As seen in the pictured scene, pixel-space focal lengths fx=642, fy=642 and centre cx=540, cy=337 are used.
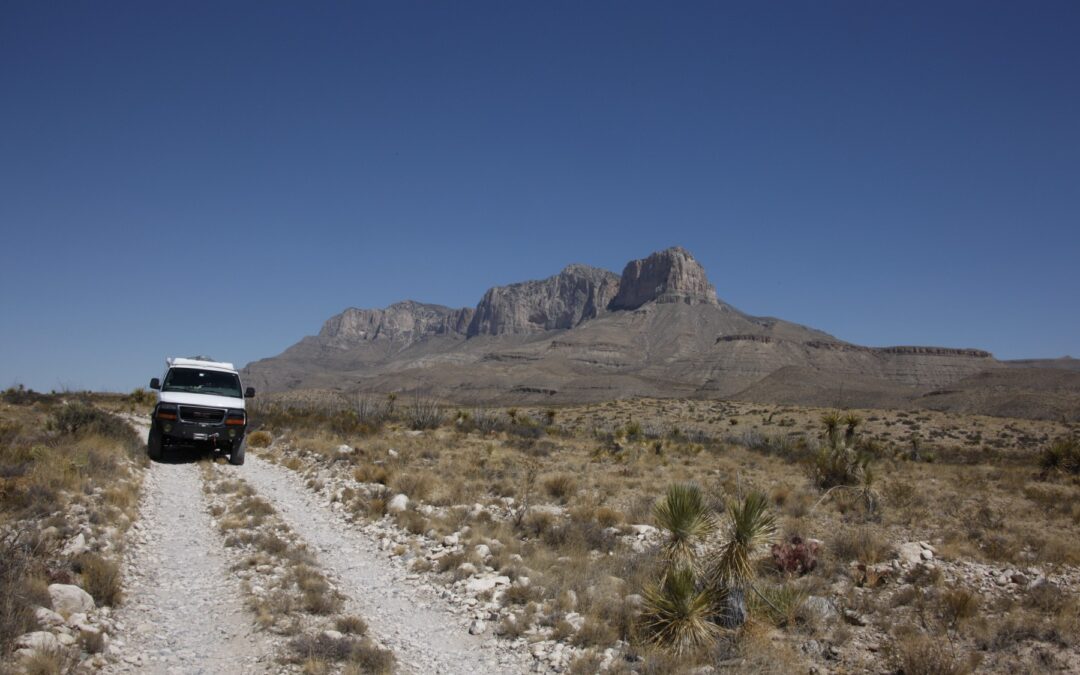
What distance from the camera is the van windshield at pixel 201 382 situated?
16.9 meters

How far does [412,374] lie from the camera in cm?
16375

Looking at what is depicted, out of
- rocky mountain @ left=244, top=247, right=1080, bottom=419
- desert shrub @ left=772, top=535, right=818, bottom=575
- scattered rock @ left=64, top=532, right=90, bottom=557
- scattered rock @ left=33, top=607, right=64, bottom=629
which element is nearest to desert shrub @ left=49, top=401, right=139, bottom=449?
scattered rock @ left=64, top=532, right=90, bottom=557

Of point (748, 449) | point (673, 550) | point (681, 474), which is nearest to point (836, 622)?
point (673, 550)

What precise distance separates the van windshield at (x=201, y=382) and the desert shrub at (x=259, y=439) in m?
5.33

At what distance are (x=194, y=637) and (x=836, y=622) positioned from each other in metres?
7.38

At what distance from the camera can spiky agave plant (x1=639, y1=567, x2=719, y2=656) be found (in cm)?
702

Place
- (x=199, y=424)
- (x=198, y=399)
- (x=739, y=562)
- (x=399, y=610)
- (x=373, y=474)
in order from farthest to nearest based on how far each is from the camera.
→ (x=198, y=399) → (x=199, y=424) → (x=373, y=474) → (x=399, y=610) → (x=739, y=562)

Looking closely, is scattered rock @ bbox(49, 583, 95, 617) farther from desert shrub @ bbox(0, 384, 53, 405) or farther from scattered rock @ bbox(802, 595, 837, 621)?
desert shrub @ bbox(0, 384, 53, 405)

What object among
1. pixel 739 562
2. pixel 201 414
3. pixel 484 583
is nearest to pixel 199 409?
pixel 201 414

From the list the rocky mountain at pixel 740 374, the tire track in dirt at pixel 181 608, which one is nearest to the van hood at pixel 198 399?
the tire track in dirt at pixel 181 608

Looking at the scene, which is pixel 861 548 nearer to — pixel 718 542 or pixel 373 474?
pixel 718 542

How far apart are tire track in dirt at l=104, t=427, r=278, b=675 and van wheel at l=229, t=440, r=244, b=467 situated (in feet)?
18.5

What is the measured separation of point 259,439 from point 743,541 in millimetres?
19628

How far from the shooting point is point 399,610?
802 centimetres
